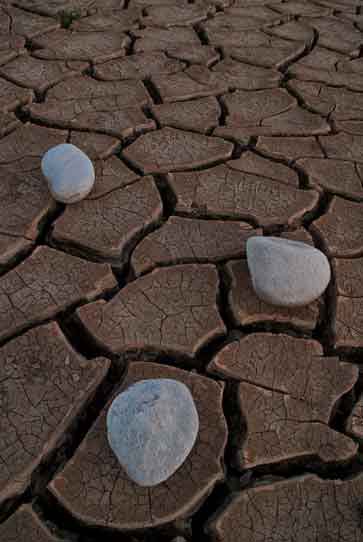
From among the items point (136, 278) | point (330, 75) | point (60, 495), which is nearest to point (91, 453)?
point (60, 495)

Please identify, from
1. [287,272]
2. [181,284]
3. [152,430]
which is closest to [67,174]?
[181,284]

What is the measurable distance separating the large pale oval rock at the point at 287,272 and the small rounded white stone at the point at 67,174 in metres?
0.73

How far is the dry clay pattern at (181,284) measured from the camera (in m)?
1.34

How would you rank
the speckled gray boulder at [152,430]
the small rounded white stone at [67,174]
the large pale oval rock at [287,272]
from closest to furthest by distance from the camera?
the speckled gray boulder at [152,430], the large pale oval rock at [287,272], the small rounded white stone at [67,174]

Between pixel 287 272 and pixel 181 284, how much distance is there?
14.6 inches

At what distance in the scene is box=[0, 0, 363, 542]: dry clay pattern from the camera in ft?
4.41

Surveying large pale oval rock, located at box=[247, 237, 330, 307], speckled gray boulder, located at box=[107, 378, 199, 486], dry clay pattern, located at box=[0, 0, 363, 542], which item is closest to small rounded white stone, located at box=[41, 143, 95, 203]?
dry clay pattern, located at box=[0, 0, 363, 542]

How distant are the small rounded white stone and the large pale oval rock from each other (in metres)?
0.73

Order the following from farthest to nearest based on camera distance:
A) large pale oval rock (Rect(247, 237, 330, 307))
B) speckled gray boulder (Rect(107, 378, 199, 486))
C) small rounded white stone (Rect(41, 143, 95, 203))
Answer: small rounded white stone (Rect(41, 143, 95, 203)) < large pale oval rock (Rect(247, 237, 330, 307)) < speckled gray boulder (Rect(107, 378, 199, 486))

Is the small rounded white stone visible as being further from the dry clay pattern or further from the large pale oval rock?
the large pale oval rock

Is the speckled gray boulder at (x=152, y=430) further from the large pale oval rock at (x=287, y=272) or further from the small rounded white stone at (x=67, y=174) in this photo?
the small rounded white stone at (x=67, y=174)

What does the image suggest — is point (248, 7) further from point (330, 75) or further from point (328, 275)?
point (328, 275)

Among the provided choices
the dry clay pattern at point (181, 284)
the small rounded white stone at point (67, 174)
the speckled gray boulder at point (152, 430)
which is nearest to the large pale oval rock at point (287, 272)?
the dry clay pattern at point (181, 284)

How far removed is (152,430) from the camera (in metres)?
1.31
